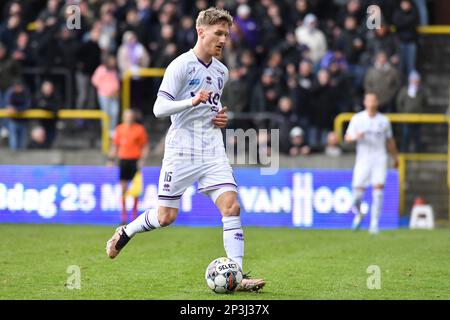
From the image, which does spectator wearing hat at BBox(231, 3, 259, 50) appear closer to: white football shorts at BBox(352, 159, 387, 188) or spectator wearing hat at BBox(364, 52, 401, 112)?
spectator wearing hat at BBox(364, 52, 401, 112)

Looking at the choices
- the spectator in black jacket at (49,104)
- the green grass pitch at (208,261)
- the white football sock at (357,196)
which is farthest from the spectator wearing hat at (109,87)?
the white football sock at (357,196)

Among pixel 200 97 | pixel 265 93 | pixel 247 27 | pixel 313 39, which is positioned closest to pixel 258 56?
pixel 247 27

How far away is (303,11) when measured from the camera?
23781 mm

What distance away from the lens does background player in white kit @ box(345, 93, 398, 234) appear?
1955 cm

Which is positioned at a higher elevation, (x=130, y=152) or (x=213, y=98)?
(x=213, y=98)

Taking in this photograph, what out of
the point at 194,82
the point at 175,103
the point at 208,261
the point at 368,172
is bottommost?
the point at 208,261

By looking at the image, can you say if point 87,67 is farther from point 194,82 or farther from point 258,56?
point 194,82

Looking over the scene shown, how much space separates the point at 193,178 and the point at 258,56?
13070mm

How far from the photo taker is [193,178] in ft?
34.9

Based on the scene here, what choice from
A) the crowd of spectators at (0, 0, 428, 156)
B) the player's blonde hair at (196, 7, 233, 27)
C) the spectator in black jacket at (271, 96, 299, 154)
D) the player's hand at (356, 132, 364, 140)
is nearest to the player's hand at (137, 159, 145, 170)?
the crowd of spectators at (0, 0, 428, 156)

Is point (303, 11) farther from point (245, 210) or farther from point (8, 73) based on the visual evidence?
point (8, 73)

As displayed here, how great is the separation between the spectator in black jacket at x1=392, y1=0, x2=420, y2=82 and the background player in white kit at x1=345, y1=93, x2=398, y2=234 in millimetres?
3774

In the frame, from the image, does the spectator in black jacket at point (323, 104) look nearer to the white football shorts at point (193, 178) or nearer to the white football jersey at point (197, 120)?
the white football jersey at point (197, 120)

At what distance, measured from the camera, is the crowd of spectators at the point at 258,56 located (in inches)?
888
